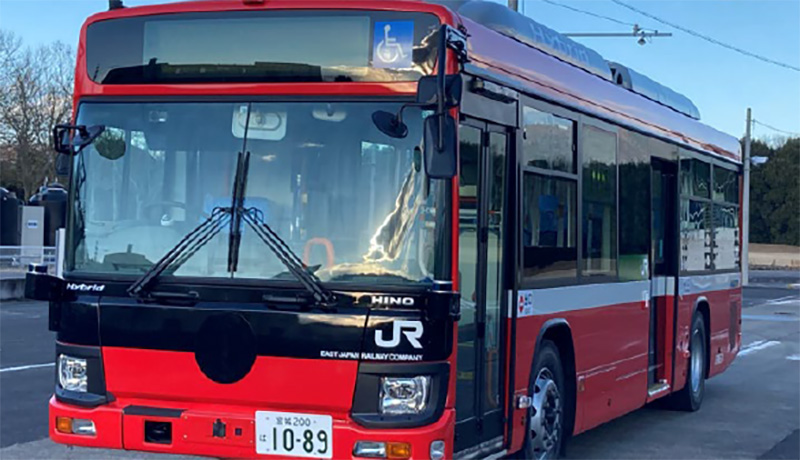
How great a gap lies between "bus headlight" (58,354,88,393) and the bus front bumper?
117mm

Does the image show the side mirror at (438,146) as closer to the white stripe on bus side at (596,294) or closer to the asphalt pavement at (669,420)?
the white stripe on bus side at (596,294)

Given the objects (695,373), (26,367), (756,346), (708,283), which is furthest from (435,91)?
(756,346)

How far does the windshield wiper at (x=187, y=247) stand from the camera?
239 inches

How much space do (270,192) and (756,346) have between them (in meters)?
16.5

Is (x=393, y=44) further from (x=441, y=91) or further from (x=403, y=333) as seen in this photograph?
(x=403, y=333)

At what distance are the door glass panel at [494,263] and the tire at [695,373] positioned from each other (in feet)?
18.0

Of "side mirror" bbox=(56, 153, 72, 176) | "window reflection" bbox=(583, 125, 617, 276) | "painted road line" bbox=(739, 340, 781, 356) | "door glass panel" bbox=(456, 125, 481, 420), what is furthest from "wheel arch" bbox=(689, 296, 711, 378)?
"side mirror" bbox=(56, 153, 72, 176)

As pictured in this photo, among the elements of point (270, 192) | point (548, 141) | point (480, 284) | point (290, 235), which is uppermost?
point (548, 141)

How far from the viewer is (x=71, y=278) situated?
633 centimetres

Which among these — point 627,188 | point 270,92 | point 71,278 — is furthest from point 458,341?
point 627,188

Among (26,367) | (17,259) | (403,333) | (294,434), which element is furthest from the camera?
(17,259)

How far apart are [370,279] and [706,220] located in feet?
25.1

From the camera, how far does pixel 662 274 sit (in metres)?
11.0

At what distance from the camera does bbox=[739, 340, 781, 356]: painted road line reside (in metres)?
19.4
